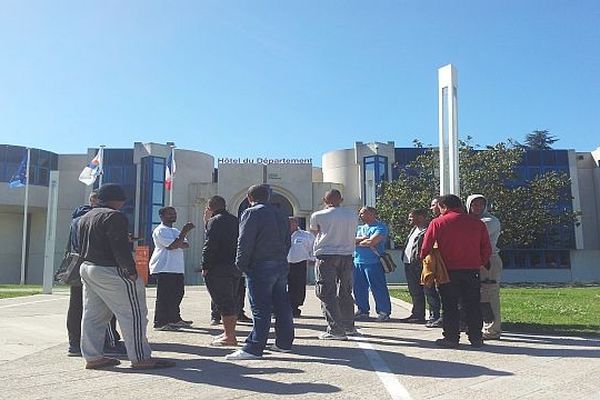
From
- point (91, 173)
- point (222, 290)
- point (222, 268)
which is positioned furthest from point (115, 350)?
point (91, 173)

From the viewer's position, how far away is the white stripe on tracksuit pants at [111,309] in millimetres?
5473

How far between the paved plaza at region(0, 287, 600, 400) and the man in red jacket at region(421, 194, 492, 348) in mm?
261

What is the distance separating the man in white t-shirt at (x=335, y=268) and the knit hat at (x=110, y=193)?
8.46ft

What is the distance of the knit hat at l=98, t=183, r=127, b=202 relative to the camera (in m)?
5.96

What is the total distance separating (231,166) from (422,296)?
32.1 metres

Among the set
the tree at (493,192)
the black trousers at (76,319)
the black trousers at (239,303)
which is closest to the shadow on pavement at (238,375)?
the black trousers at (76,319)

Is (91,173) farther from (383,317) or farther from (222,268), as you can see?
(222,268)

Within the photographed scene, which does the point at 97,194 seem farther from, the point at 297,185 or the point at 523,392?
the point at 297,185

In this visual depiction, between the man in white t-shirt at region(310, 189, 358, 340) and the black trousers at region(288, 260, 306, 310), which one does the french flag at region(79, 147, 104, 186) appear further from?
the man in white t-shirt at region(310, 189, 358, 340)

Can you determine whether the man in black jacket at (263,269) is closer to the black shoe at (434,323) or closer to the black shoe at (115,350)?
the black shoe at (115,350)

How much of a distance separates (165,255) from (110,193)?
113 inches

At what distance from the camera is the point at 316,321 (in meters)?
9.67

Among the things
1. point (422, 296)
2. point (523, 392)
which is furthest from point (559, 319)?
point (523, 392)

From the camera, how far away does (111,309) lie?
5.52m
